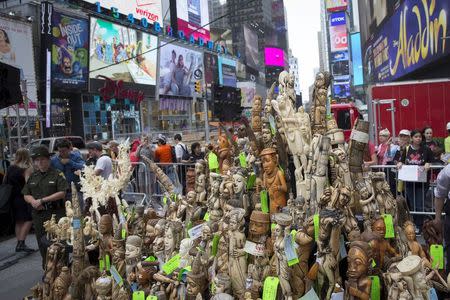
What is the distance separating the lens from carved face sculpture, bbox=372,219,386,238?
2885 mm

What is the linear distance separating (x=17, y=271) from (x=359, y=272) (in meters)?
4.78

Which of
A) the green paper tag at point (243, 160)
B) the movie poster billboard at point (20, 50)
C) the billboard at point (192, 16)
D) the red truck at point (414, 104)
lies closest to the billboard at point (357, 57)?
the billboard at point (192, 16)

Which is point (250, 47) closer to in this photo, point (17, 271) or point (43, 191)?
point (17, 271)

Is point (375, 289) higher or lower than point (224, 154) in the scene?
lower

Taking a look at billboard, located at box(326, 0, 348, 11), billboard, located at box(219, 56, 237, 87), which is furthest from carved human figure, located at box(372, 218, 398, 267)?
billboard, located at box(326, 0, 348, 11)

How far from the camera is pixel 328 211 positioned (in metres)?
2.56

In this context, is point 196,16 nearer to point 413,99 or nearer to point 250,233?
point 413,99

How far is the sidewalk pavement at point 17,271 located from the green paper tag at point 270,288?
321cm

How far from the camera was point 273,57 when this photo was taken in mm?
78438

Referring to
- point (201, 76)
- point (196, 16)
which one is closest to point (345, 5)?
point (196, 16)

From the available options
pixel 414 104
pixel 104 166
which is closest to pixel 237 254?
pixel 104 166

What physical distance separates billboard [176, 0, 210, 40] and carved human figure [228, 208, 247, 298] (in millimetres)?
34681

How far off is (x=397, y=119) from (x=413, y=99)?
1.75ft

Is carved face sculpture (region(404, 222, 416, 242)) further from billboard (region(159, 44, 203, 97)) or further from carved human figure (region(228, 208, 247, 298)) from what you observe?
billboard (region(159, 44, 203, 97))
